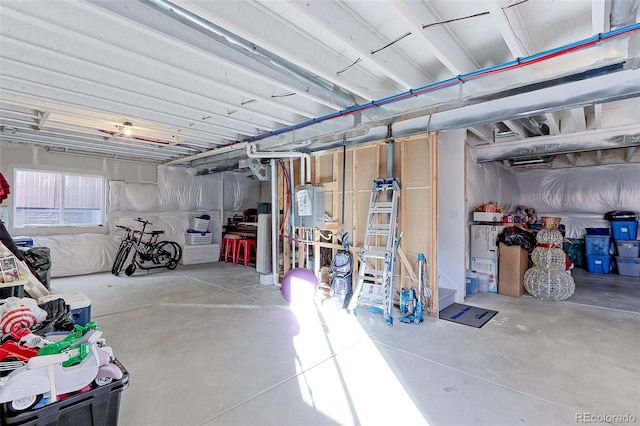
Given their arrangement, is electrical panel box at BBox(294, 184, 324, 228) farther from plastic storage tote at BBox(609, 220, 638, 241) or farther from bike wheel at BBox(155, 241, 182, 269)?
plastic storage tote at BBox(609, 220, 638, 241)

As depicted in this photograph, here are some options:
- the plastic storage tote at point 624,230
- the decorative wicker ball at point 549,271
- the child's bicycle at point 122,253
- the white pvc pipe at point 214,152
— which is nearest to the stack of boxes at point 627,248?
the plastic storage tote at point 624,230

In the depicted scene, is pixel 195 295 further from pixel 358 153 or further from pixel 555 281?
pixel 555 281

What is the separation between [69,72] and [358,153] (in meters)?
3.34

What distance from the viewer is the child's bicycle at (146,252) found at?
20.4ft

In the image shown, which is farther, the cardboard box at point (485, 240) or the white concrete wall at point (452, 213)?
the cardboard box at point (485, 240)

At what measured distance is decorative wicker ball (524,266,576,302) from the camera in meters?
4.49

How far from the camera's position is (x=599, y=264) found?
6703mm

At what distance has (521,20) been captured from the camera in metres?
2.10

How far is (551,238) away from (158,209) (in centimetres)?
777

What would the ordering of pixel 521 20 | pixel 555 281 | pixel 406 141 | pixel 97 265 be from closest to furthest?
1. pixel 521 20
2. pixel 406 141
3. pixel 555 281
4. pixel 97 265

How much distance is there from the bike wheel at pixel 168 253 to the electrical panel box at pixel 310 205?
12.1ft

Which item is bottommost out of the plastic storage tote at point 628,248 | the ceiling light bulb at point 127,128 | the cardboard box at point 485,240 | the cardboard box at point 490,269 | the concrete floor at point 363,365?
the concrete floor at point 363,365

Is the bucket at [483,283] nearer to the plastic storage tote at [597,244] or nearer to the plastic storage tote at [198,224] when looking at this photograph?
the plastic storage tote at [597,244]

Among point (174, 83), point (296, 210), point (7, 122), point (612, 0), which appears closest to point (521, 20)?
point (612, 0)
